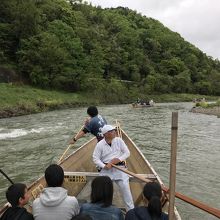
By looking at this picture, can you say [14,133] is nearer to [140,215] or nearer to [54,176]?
[54,176]

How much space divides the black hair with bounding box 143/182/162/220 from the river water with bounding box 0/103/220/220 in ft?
15.9

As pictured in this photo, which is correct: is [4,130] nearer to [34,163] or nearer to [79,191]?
[34,163]

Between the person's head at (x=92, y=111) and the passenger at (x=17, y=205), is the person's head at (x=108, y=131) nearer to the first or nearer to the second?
the person's head at (x=92, y=111)

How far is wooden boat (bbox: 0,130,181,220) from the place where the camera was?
7098 millimetres

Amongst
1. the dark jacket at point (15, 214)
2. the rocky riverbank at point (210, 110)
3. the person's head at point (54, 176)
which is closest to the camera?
the dark jacket at point (15, 214)

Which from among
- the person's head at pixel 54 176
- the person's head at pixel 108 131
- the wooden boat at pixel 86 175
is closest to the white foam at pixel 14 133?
the wooden boat at pixel 86 175

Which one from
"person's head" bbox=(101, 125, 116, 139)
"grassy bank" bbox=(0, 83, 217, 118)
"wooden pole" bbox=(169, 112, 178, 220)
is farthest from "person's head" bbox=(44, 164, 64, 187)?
"grassy bank" bbox=(0, 83, 217, 118)

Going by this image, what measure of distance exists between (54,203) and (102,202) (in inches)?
22.6

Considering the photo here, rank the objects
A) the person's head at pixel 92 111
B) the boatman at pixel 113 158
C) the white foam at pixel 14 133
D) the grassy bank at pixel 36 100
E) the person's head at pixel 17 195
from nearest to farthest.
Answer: the person's head at pixel 17 195 < the boatman at pixel 113 158 < the person's head at pixel 92 111 < the white foam at pixel 14 133 < the grassy bank at pixel 36 100

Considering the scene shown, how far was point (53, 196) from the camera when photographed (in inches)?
174

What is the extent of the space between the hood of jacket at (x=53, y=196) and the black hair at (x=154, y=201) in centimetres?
99

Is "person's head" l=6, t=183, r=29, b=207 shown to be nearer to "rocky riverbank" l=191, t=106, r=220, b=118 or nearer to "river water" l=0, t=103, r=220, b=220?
"river water" l=0, t=103, r=220, b=220

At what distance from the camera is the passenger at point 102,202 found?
4.20 meters

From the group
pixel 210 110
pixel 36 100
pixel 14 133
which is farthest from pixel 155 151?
pixel 36 100
